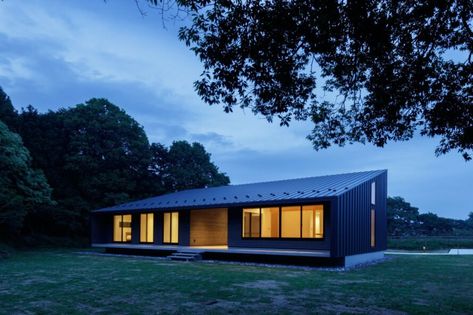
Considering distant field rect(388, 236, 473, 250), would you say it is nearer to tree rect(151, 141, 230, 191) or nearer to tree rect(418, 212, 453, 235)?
tree rect(418, 212, 453, 235)

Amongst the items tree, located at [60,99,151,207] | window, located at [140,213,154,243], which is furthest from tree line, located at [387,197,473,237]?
window, located at [140,213,154,243]

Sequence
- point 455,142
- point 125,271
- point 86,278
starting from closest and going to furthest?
point 455,142 → point 86,278 → point 125,271

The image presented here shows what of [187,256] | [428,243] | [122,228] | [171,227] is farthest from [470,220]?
[187,256]

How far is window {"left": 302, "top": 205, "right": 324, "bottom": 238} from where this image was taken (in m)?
16.0

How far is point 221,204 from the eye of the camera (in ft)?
58.6

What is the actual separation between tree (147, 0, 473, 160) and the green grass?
3261 millimetres

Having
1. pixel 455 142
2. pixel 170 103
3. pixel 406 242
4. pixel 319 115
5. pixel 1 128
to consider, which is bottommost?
pixel 406 242

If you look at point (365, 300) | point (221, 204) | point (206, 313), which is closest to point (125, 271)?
point (221, 204)

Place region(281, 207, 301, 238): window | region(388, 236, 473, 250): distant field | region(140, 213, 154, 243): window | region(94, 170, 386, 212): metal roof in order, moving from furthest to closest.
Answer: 1. region(388, 236, 473, 250): distant field
2. region(140, 213, 154, 243): window
3. region(281, 207, 301, 238): window
4. region(94, 170, 386, 212): metal roof

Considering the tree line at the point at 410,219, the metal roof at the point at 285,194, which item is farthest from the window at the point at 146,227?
the tree line at the point at 410,219

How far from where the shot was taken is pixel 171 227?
2114 cm

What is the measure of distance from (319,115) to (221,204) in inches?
395

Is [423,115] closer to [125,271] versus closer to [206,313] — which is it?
[206,313]

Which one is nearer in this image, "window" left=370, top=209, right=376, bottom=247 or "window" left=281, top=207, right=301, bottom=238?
"window" left=281, top=207, right=301, bottom=238
